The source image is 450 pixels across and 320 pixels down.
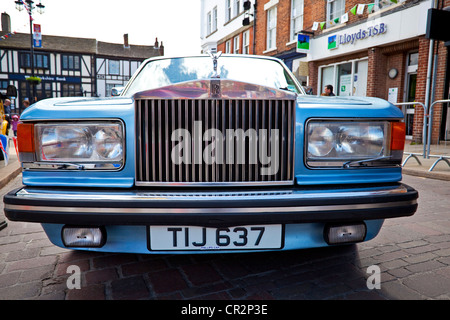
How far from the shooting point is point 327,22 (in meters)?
13.3

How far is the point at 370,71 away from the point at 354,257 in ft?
34.7

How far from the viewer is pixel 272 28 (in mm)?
17422

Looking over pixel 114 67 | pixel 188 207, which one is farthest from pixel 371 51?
pixel 114 67

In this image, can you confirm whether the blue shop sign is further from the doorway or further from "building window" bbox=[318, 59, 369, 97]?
the doorway

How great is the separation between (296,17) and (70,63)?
2717 centimetres

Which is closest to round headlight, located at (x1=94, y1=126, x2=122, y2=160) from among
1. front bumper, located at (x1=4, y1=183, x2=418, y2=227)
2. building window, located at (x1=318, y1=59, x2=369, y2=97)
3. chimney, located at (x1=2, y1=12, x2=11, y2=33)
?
front bumper, located at (x1=4, y1=183, x2=418, y2=227)

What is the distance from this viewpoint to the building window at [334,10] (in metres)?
12.6

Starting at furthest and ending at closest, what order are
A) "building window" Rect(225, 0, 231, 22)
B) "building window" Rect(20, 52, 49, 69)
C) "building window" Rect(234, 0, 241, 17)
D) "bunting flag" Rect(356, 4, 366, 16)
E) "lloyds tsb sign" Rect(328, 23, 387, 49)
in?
1. "building window" Rect(20, 52, 49, 69)
2. "building window" Rect(225, 0, 231, 22)
3. "building window" Rect(234, 0, 241, 17)
4. "bunting flag" Rect(356, 4, 366, 16)
5. "lloyds tsb sign" Rect(328, 23, 387, 49)

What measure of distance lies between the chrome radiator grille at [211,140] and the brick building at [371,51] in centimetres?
582

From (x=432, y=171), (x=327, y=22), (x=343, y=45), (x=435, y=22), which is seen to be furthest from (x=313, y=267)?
(x=327, y=22)

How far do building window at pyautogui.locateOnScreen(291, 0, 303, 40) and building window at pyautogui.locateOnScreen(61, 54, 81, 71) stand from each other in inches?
1034

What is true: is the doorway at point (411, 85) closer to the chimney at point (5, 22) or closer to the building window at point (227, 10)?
the building window at point (227, 10)

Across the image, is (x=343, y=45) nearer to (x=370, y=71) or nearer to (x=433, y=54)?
(x=370, y=71)

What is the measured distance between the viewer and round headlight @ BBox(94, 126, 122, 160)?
71.9 inches
